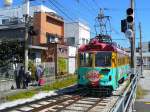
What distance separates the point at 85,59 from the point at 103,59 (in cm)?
106

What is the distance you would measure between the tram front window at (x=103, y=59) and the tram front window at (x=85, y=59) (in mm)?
394

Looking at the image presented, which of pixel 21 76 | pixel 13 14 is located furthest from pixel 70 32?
pixel 21 76

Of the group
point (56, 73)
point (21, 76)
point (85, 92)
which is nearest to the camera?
point (85, 92)

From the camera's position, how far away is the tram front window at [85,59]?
22.3 metres

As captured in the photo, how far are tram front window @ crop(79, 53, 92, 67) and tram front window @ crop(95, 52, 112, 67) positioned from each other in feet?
1.29

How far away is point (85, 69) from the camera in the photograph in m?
22.2

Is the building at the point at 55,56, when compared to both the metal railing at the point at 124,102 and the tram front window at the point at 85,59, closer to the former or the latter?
the tram front window at the point at 85,59

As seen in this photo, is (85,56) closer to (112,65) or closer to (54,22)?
(112,65)

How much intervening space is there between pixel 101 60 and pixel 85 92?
2794 mm

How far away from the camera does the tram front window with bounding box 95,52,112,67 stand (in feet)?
72.3

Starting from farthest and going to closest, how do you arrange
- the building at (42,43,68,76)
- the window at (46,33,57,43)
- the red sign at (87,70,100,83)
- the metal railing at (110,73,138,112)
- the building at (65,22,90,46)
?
the building at (65,22,90,46) < the window at (46,33,57,43) < the building at (42,43,68,76) < the red sign at (87,70,100,83) < the metal railing at (110,73,138,112)

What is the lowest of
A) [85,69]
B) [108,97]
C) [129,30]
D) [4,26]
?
[108,97]

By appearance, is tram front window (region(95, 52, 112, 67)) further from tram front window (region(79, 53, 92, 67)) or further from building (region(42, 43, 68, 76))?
building (region(42, 43, 68, 76))

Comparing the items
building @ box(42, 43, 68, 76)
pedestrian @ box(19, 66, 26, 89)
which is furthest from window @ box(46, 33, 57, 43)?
pedestrian @ box(19, 66, 26, 89)
